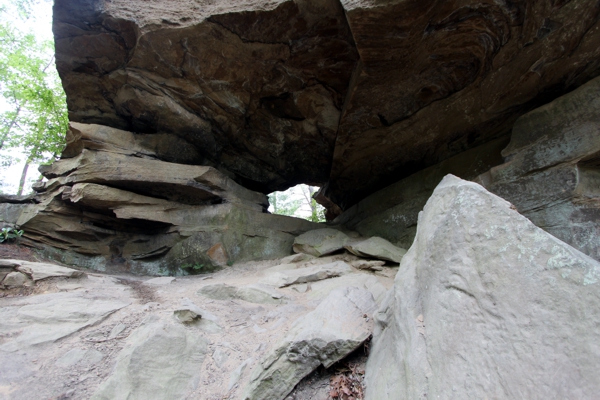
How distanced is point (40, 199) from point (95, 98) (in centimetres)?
300

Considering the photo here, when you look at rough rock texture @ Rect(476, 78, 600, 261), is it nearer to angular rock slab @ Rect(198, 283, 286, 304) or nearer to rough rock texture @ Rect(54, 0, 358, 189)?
rough rock texture @ Rect(54, 0, 358, 189)

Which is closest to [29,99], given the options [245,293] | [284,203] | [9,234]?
[9,234]

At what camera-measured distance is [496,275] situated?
6.86 ft

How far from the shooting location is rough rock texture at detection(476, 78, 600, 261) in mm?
4512

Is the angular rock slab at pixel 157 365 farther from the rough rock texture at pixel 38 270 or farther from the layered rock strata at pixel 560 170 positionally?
the layered rock strata at pixel 560 170

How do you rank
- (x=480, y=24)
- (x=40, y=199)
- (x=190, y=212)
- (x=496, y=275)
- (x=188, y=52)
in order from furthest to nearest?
(x=190, y=212), (x=40, y=199), (x=188, y=52), (x=480, y=24), (x=496, y=275)

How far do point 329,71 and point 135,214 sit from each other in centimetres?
597

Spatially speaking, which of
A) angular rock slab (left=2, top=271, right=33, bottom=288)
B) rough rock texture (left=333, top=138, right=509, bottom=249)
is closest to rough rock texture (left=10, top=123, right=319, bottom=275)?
rough rock texture (left=333, top=138, right=509, bottom=249)

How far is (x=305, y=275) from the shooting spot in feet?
18.7

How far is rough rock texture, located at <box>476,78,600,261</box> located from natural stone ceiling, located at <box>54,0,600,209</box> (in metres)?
0.60

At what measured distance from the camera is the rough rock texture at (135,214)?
7352 mm

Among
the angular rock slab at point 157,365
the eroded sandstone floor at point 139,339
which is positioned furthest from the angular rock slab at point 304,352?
the angular rock slab at point 157,365

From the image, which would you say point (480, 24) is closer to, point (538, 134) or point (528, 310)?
point (538, 134)

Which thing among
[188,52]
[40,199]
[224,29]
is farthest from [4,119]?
[224,29]
